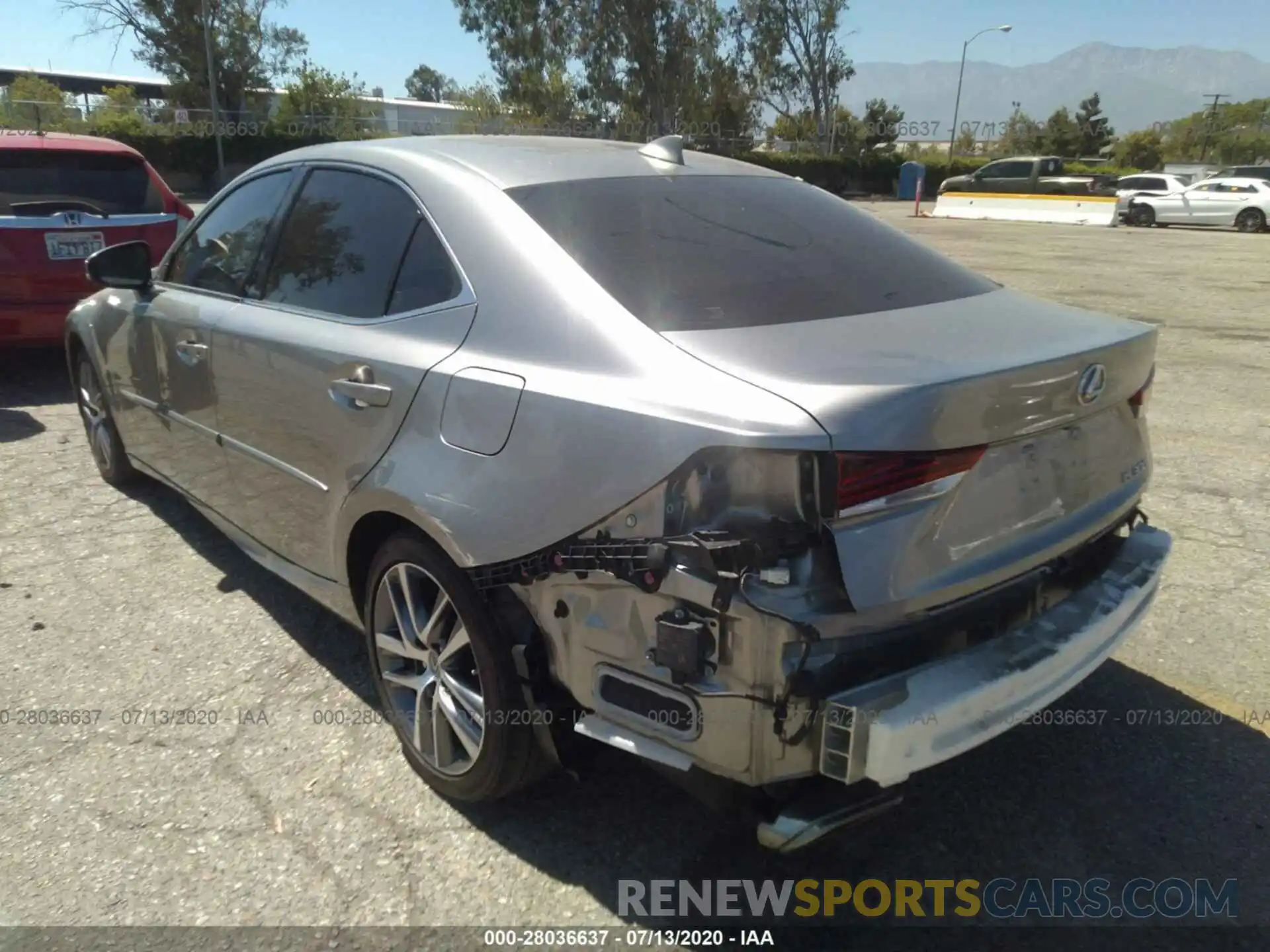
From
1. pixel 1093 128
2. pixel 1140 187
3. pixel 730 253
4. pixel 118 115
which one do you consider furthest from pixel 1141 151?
pixel 730 253

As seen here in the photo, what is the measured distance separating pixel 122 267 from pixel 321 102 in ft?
142

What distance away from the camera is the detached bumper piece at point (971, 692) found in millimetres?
1825

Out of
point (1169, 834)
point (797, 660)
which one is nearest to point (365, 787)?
point (797, 660)


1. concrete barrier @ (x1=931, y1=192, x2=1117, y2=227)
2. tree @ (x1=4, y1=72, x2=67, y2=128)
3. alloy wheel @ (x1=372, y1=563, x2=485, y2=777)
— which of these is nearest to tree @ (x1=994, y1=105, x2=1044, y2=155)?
concrete barrier @ (x1=931, y1=192, x2=1117, y2=227)

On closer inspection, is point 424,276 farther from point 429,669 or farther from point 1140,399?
point 1140,399

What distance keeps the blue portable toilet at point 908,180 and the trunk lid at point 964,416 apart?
1741 inches

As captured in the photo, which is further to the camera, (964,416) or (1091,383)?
(1091,383)

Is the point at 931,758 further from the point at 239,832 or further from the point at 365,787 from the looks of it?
the point at 239,832

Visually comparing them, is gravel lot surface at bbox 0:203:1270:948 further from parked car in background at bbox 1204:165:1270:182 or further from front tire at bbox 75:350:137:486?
parked car in background at bbox 1204:165:1270:182

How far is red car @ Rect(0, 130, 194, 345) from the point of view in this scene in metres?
6.46

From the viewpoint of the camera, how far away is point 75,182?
697 cm

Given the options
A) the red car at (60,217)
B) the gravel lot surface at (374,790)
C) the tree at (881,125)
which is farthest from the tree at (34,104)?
the tree at (881,125)

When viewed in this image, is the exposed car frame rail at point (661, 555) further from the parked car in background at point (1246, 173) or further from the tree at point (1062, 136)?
the tree at point (1062, 136)

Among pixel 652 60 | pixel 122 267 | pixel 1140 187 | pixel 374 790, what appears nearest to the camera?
pixel 374 790
